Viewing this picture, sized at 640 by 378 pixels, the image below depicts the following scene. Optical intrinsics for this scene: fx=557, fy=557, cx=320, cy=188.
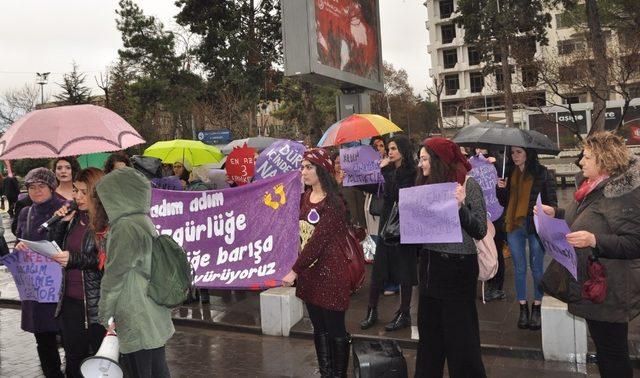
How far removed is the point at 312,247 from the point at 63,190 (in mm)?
2442

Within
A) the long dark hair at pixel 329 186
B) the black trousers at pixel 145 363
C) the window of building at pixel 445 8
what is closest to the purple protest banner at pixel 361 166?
the long dark hair at pixel 329 186

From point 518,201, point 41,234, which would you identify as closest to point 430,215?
point 518,201

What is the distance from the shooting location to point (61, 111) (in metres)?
4.43

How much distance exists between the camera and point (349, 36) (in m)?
9.65

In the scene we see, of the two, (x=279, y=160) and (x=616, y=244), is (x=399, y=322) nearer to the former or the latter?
(x=616, y=244)

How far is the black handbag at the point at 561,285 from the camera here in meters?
3.31

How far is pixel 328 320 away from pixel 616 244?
78.0 inches

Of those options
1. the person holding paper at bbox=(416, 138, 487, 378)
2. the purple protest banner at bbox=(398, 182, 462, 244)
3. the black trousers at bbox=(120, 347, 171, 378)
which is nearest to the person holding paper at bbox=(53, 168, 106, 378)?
the black trousers at bbox=(120, 347, 171, 378)

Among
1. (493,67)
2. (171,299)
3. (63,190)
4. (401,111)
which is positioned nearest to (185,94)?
(493,67)

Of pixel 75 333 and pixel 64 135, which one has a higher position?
pixel 64 135

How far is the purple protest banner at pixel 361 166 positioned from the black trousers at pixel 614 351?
3.08 m

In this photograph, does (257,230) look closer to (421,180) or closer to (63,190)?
(63,190)

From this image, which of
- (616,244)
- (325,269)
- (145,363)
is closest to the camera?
(616,244)

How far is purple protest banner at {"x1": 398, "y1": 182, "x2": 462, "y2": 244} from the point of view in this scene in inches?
134
